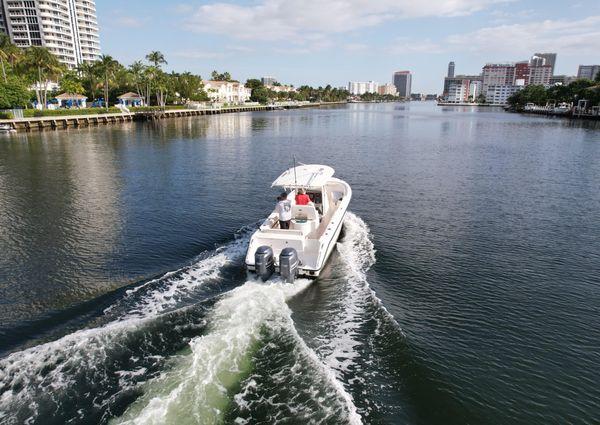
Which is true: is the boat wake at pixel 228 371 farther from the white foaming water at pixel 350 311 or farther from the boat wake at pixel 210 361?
the white foaming water at pixel 350 311

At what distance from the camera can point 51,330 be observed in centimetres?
1074

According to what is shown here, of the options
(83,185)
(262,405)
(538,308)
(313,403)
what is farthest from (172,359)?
(83,185)

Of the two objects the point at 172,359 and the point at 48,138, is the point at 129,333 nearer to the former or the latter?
the point at 172,359

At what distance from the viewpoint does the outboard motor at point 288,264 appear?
12633 mm

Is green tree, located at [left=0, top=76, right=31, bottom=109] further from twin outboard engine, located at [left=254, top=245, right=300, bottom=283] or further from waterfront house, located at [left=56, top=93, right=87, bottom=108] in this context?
twin outboard engine, located at [left=254, top=245, right=300, bottom=283]

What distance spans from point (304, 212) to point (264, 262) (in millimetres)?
3753

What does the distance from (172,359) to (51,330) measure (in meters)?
4.03

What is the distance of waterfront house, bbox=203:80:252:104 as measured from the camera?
16230 cm

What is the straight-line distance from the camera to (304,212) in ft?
52.1

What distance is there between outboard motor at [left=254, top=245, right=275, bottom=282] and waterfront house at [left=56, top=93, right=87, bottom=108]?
98362 millimetres

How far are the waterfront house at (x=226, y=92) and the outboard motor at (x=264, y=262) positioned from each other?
151456 millimetres

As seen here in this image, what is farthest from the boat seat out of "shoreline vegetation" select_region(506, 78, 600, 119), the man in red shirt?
"shoreline vegetation" select_region(506, 78, 600, 119)

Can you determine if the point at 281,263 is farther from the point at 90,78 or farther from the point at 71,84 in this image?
the point at 90,78

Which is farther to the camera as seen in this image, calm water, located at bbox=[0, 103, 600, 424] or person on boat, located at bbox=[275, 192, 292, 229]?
person on boat, located at bbox=[275, 192, 292, 229]
